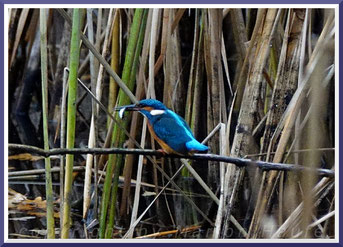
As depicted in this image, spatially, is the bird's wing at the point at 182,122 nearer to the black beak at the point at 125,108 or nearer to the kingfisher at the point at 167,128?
the kingfisher at the point at 167,128

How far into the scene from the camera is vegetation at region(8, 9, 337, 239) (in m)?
1.74

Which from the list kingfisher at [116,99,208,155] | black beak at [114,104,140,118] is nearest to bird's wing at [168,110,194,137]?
kingfisher at [116,99,208,155]

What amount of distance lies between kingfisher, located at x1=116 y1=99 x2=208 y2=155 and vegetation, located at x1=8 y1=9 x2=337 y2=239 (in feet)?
0.13

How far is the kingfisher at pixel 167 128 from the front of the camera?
5.70ft

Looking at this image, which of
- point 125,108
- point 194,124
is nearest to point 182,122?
point 194,124

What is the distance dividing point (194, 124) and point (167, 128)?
0.10 meters

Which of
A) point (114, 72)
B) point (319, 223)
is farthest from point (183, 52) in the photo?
point (319, 223)

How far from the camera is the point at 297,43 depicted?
1789 millimetres

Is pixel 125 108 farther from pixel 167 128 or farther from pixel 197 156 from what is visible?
pixel 197 156

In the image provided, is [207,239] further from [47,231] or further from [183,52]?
[183,52]

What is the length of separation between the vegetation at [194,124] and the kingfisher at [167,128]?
0.04 m

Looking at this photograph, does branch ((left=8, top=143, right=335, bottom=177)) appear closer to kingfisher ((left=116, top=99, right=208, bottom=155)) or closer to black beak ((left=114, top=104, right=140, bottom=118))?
kingfisher ((left=116, top=99, right=208, bottom=155))

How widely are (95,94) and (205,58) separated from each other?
37 centimetres

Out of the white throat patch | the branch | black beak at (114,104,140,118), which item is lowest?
the branch
